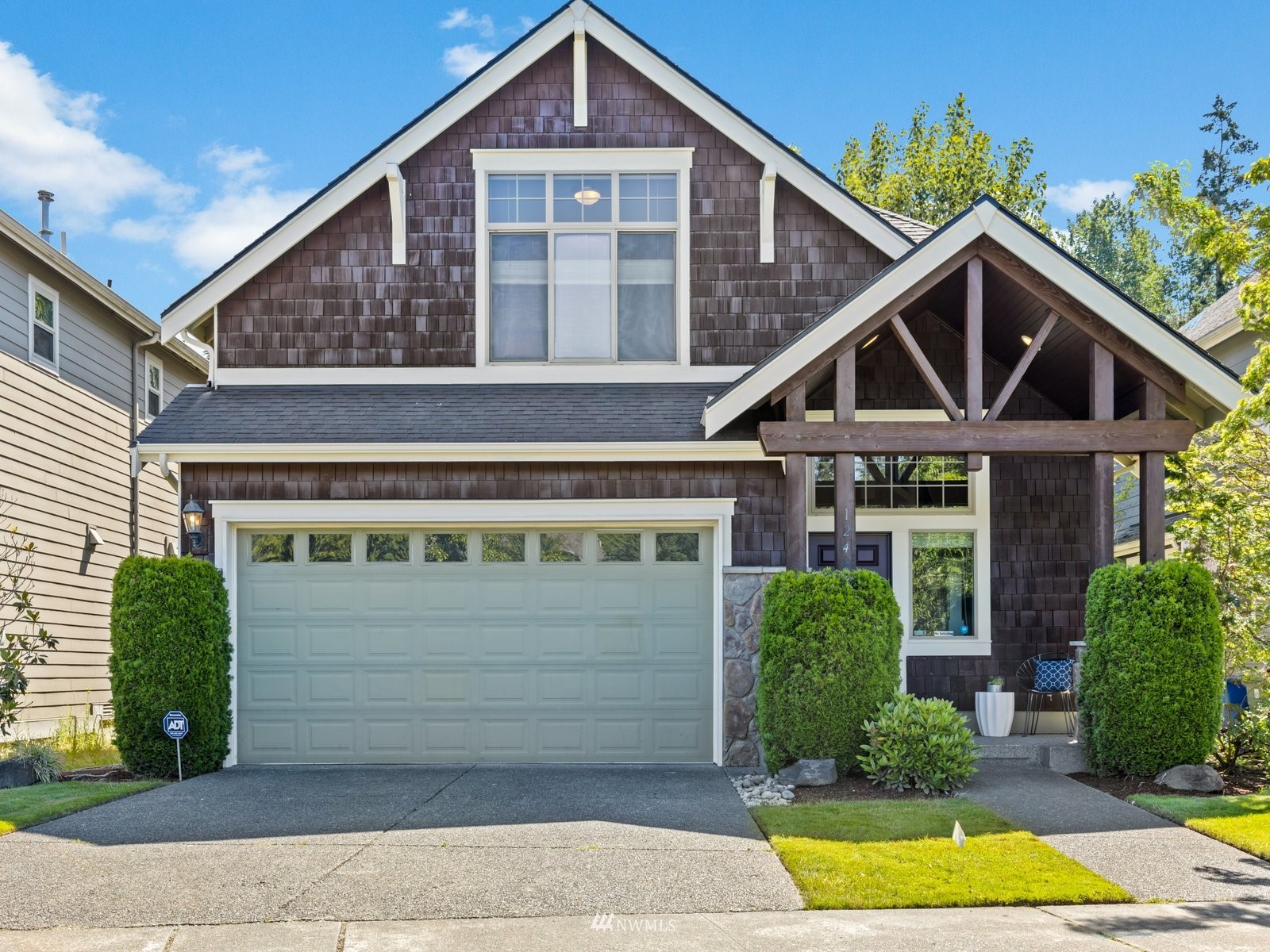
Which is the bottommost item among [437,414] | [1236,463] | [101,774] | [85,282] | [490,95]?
[101,774]

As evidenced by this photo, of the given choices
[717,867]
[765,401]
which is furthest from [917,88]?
[717,867]

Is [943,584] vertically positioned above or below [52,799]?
above

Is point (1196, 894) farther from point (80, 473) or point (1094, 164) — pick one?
point (1094, 164)

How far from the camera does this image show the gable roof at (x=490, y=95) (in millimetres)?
12219

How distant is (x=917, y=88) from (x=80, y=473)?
1807cm

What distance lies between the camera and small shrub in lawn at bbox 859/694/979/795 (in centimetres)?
907

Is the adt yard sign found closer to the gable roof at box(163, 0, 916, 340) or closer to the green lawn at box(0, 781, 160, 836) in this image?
the green lawn at box(0, 781, 160, 836)

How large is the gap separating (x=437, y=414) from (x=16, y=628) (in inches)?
234

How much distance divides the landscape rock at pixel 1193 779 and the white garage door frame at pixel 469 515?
381 centimetres

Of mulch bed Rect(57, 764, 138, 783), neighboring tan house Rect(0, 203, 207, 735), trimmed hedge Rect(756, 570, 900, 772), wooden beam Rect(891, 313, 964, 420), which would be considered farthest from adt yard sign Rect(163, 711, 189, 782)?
wooden beam Rect(891, 313, 964, 420)

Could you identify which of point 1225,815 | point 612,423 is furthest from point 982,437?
point 1225,815

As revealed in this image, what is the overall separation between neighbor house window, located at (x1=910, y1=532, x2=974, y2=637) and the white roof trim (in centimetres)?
211

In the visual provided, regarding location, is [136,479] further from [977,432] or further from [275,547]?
[977,432]

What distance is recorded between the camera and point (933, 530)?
479 inches
